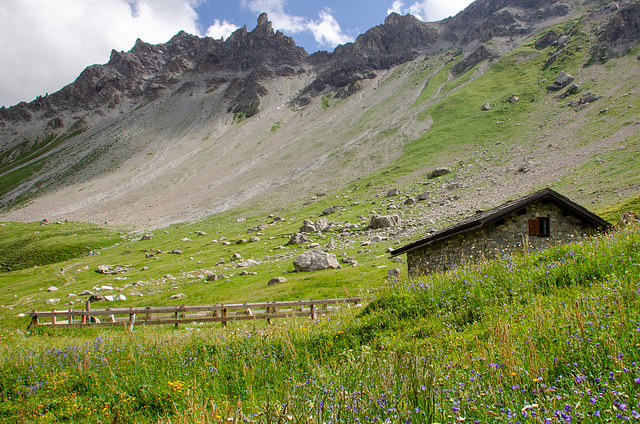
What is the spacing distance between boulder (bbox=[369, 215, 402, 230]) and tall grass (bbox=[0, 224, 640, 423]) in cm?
3949

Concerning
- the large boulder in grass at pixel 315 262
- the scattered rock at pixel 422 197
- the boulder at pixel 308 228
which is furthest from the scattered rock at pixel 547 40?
the large boulder in grass at pixel 315 262

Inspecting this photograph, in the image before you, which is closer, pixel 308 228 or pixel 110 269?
pixel 110 269

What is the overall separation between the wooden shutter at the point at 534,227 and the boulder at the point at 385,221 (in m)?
27.8

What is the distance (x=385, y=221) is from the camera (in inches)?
1972

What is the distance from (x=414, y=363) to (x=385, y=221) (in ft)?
152

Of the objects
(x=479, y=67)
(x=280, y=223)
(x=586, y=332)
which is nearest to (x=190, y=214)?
(x=280, y=223)

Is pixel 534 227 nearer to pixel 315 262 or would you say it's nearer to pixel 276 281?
pixel 315 262

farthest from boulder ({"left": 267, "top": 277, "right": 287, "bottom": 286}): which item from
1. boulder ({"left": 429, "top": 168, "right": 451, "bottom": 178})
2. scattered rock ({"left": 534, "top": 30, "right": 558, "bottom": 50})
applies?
scattered rock ({"left": 534, "top": 30, "right": 558, "bottom": 50})

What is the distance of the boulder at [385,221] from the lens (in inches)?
1960

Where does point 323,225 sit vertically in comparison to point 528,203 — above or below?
below

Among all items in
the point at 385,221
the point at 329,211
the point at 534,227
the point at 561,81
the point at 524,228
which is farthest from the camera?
the point at 561,81

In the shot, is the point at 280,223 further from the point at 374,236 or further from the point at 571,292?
the point at 571,292

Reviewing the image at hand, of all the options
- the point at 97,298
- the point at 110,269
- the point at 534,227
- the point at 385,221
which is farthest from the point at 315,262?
the point at 110,269

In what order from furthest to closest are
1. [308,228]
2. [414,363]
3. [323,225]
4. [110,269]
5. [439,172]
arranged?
[439,172], [323,225], [308,228], [110,269], [414,363]
